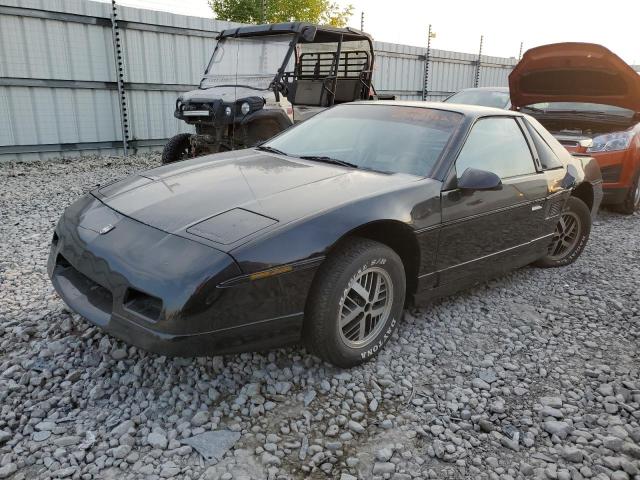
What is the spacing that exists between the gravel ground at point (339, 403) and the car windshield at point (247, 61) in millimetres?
4597

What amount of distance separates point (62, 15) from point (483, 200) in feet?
26.7

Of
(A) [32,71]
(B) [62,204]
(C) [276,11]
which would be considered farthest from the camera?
(C) [276,11]

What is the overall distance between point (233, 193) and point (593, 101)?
18.3 ft

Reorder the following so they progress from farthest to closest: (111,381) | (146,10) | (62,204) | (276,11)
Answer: (276,11) → (146,10) → (62,204) → (111,381)

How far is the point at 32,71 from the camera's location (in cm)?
820

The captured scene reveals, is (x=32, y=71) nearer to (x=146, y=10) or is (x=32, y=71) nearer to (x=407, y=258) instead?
(x=146, y=10)

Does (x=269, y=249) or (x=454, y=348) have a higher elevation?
(x=269, y=249)

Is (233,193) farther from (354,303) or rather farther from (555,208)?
(555,208)

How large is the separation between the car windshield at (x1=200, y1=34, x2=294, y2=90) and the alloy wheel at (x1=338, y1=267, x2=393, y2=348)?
4.86m

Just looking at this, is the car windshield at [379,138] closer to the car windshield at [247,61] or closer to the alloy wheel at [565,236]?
the alloy wheel at [565,236]

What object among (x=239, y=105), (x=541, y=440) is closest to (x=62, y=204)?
(x=239, y=105)

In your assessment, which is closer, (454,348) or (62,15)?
(454,348)

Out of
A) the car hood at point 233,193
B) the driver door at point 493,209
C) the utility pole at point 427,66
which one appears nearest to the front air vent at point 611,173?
the driver door at point 493,209

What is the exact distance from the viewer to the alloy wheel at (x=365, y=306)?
2625 mm
